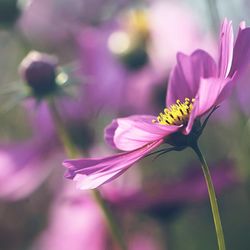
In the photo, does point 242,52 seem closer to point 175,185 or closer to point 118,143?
point 118,143

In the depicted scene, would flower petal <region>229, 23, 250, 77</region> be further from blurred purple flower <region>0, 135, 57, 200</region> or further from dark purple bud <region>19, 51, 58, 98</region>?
blurred purple flower <region>0, 135, 57, 200</region>

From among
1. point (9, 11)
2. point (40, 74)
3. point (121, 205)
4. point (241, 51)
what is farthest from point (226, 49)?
point (9, 11)

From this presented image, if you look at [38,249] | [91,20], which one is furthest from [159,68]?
[38,249]

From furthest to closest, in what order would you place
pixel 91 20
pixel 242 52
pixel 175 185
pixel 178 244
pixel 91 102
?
pixel 91 20 < pixel 91 102 < pixel 178 244 < pixel 175 185 < pixel 242 52

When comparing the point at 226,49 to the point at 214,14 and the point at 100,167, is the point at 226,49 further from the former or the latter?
the point at 214,14

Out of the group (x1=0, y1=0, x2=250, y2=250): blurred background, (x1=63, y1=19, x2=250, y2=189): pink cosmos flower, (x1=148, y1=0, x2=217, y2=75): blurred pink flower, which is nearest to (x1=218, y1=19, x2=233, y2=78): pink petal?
(x1=63, y1=19, x2=250, y2=189): pink cosmos flower

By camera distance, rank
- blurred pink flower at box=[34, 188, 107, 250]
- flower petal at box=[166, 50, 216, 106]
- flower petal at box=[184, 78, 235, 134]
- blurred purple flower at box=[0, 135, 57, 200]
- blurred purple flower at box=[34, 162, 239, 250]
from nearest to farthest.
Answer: flower petal at box=[184, 78, 235, 134] < flower petal at box=[166, 50, 216, 106] < blurred purple flower at box=[34, 162, 239, 250] < blurred pink flower at box=[34, 188, 107, 250] < blurred purple flower at box=[0, 135, 57, 200]
